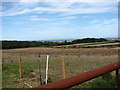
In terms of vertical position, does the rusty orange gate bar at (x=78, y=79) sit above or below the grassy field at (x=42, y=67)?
above

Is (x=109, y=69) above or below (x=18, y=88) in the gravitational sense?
above

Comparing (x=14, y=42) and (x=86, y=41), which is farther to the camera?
(x=14, y=42)

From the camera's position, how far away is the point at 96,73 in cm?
171

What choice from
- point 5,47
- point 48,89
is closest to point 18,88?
point 48,89

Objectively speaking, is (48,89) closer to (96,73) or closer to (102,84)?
(96,73)

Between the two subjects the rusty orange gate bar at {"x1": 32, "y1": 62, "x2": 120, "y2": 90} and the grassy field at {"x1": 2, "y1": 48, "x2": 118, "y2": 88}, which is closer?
the rusty orange gate bar at {"x1": 32, "y1": 62, "x2": 120, "y2": 90}

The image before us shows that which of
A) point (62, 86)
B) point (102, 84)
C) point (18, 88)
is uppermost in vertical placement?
point (62, 86)

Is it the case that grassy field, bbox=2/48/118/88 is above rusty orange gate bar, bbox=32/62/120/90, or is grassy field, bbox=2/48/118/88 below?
below

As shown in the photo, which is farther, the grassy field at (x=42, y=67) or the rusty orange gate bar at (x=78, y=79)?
the grassy field at (x=42, y=67)

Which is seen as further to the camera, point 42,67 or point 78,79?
point 42,67

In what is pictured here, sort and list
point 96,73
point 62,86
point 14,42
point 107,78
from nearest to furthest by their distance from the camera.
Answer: point 62,86 → point 96,73 → point 107,78 → point 14,42

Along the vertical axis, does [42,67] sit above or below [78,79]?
below

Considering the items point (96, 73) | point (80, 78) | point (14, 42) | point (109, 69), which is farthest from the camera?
point (14, 42)

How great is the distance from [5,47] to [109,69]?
5885 cm
